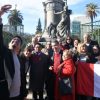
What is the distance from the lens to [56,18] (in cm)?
2481

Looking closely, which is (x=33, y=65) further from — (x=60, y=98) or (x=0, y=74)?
(x=0, y=74)

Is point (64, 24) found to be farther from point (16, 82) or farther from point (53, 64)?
point (16, 82)

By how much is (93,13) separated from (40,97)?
6157 centimetres

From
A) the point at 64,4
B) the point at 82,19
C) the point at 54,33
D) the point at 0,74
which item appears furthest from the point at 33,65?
the point at 82,19

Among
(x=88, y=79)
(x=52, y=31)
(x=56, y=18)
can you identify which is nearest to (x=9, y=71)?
(x=88, y=79)

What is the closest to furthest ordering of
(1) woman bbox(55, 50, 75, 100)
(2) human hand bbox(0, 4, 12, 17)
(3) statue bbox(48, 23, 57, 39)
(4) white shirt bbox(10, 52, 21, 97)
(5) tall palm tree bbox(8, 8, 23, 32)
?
(2) human hand bbox(0, 4, 12, 17), (4) white shirt bbox(10, 52, 21, 97), (1) woman bbox(55, 50, 75, 100), (3) statue bbox(48, 23, 57, 39), (5) tall palm tree bbox(8, 8, 23, 32)

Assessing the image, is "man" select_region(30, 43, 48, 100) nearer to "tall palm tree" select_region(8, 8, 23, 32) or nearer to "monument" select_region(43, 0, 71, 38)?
"monument" select_region(43, 0, 71, 38)

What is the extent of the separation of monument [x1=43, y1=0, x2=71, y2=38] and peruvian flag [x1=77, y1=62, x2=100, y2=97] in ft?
45.8

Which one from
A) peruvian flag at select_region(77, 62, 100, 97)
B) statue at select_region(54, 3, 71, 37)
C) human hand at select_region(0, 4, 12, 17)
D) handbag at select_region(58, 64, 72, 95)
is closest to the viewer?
human hand at select_region(0, 4, 12, 17)

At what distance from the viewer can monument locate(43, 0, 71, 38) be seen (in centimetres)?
2294

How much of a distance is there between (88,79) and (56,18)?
1651cm

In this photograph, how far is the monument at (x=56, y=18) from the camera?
2294 cm

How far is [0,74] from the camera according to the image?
196 inches

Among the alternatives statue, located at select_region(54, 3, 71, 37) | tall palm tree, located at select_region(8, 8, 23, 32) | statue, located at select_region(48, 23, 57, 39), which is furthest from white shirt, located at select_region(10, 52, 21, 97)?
tall palm tree, located at select_region(8, 8, 23, 32)
